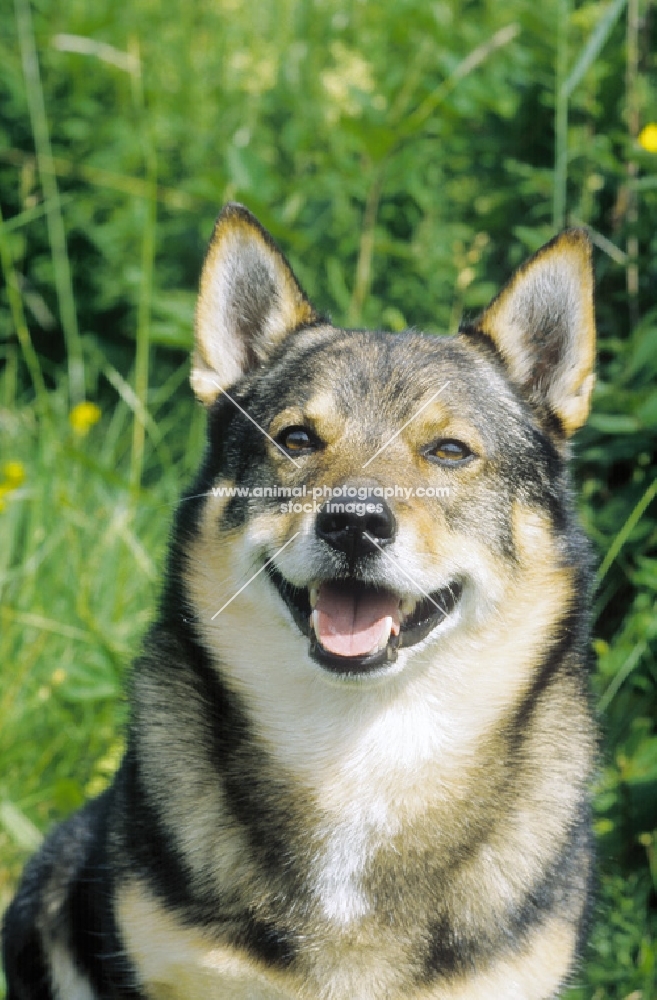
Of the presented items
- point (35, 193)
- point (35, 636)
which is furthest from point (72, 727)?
point (35, 193)

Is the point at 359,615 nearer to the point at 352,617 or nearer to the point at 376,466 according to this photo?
the point at 352,617

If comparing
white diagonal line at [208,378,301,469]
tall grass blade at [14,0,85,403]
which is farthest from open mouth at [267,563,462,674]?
tall grass blade at [14,0,85,403]

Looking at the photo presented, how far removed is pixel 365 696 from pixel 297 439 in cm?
65

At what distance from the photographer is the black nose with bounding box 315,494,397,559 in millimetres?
2314

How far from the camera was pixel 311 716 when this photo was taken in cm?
253

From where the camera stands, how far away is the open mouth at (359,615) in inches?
93.1

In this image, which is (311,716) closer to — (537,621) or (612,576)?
(537,621)

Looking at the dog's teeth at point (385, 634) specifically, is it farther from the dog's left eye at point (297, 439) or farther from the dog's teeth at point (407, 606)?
the dog's left eye at point (297, 439)

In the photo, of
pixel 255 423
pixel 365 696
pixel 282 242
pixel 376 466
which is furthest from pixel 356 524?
pixel 282 242

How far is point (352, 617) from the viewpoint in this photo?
8.02 feet

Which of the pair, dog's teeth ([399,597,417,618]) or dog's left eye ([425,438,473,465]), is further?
dog's left eye ([425,438,473,465])

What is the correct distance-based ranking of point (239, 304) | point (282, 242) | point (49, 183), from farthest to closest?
point (49, 183)
point (282, 242)
point (239, 304)

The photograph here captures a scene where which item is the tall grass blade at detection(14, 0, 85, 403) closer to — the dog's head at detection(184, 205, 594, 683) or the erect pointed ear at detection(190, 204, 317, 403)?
the erect pointed ear at detection(190, 204, 317, 403)

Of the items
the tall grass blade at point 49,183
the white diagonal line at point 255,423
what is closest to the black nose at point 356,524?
the white diagonal line at point 255,423
